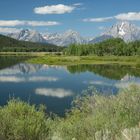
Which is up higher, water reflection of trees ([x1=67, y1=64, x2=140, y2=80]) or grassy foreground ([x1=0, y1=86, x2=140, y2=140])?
grassy foreground ([x1=0, y1=86, x2=140, y2=140])

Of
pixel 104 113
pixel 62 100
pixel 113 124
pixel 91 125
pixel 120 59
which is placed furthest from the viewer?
pixel 120 59

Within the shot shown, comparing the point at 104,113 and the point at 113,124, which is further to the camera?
the point at 104,113

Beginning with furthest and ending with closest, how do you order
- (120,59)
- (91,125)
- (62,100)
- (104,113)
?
(120,59)
(62,100)
(104,113)
(91,125)

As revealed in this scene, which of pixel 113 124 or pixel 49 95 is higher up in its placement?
pixel 113 124

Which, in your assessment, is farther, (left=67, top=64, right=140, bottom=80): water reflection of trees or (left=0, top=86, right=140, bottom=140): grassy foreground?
(left=67, top=64, right=140, bottom=80): water reflection of trees

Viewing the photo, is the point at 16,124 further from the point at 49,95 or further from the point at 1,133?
the point at 49,95

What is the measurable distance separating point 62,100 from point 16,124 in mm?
38578

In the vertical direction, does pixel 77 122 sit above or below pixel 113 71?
above

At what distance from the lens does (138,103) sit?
58.5ft

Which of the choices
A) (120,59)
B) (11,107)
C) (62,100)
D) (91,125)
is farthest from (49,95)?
(120,59)

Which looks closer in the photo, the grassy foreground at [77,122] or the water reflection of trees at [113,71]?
the grassy foreground at [77,122]

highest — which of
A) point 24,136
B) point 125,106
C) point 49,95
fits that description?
point 125,106

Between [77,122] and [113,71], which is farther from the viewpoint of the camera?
[113,71]

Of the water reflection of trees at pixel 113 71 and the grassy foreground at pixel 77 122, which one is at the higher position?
the grassy foreground at pixel 77 122
